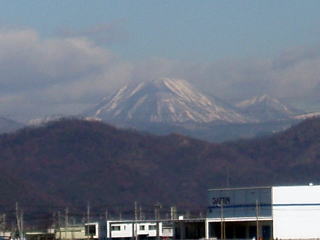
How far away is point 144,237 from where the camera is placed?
147m

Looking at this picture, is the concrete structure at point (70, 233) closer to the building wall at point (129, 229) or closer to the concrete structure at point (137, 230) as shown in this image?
the building wall at point (129, 229)

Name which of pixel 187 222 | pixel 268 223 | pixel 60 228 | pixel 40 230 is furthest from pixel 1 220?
pixel 268 223

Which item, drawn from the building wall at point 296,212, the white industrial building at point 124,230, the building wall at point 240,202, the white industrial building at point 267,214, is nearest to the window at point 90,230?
the white industrial building at point 124,230

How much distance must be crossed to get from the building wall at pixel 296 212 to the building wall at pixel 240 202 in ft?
2.96

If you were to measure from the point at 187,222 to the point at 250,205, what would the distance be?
29.7 feet

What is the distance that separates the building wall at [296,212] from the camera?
105 metres

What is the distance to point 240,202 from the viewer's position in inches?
4360

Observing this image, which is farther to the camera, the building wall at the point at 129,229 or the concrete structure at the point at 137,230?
the building wall at the point at 129,229

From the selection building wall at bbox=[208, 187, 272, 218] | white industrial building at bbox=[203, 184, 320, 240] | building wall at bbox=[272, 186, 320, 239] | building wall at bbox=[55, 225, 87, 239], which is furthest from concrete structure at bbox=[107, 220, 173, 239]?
building wall at bbox=[272, 186, 320, 239]

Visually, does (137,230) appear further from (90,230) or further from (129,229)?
(90,230)

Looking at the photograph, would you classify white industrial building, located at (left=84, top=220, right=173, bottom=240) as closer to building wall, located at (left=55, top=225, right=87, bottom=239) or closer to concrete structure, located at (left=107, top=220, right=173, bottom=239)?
concrete structure, located at (left=107, top=220, right=173, bottom=239)

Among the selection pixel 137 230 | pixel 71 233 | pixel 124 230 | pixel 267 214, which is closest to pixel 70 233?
pixel 71 233

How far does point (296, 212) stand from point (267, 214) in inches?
104

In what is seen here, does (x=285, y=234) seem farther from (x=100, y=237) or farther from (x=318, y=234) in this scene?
(x=100, y=237)
